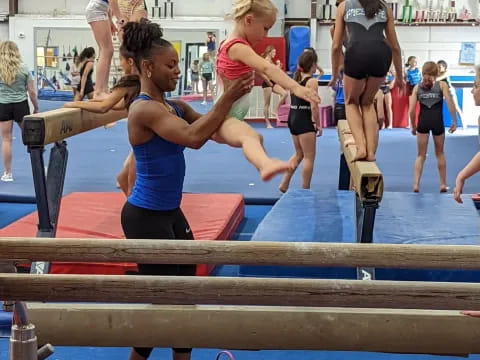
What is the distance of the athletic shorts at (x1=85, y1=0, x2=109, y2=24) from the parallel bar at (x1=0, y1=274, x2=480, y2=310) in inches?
113

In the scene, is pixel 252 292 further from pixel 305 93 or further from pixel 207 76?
pixel 207 76

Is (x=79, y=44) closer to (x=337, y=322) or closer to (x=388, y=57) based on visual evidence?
(x=388, y=57)

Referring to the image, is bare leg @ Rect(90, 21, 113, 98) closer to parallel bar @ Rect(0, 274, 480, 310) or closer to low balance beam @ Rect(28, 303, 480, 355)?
low balance beam @ Rect(28, 303, 480, 355)

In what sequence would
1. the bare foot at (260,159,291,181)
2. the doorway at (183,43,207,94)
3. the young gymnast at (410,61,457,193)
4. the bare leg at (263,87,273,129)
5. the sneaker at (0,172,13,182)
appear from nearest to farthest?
1. the bare foot at (260,159,291,181)
2. the young gymnast at (410,61,457,193)
3. the sneaker at (0,172,13,182)
4. the bare leg at (263,87,273,129)
5. the doorway at (183,43,207,94)

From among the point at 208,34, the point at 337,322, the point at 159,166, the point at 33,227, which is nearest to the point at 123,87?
the point at 159,166

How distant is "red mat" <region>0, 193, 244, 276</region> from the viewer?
189 inches

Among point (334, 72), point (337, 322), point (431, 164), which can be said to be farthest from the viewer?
point (431, 164)

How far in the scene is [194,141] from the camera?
8.97ft

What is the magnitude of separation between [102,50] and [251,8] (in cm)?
231

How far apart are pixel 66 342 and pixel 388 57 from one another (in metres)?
2.46

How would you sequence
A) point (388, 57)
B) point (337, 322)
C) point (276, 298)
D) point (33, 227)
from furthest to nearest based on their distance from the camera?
point (33, 227)
point (388, 57)
point (337, 322)
point (276, 298)

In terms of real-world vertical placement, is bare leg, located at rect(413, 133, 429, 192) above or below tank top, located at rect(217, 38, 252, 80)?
below

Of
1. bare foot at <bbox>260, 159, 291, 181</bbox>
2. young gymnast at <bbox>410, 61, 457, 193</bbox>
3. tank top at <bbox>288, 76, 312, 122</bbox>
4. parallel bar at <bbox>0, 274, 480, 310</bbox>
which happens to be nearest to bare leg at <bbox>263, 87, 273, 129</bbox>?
young gymnast at <bbox>410, 61, 457, 193</bbox>

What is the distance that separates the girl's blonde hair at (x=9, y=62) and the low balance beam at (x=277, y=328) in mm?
4704
